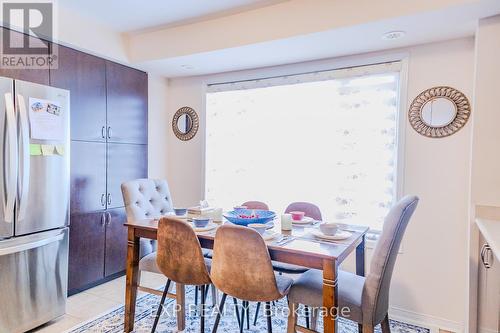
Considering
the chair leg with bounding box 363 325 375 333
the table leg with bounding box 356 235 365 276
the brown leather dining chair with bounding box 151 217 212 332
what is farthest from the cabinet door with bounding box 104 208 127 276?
the chair leg with bounding box 363 325 375 333

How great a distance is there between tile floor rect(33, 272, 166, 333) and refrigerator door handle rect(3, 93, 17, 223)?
94 centimetres

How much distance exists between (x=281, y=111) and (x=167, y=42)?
137 cm

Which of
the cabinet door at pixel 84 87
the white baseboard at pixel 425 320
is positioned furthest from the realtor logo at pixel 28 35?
the white baseboard at pixel 425 320

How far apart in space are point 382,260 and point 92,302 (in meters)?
2.55

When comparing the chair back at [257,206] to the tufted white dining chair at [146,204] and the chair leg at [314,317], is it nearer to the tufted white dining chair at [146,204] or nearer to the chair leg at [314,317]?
the tufted white dining chair at [146,204]

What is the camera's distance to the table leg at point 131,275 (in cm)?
225

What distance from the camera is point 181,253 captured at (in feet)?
6.19

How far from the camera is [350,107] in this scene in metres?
2.93

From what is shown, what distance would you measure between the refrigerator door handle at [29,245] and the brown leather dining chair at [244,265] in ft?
4.65

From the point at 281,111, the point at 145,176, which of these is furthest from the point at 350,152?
the point at 145,176

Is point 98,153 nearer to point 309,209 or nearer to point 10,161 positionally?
point 10,161

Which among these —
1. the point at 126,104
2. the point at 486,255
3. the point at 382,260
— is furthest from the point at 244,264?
the point at 126,104

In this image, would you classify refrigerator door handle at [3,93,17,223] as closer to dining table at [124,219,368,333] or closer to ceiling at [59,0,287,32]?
dining table at [124,219,368,333]

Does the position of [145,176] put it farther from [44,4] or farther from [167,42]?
[44,4]
